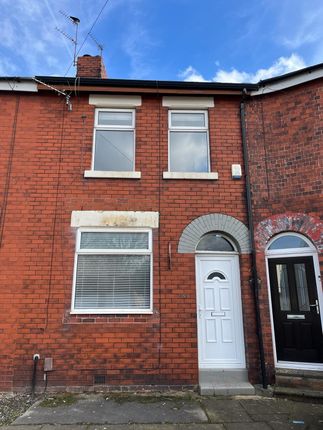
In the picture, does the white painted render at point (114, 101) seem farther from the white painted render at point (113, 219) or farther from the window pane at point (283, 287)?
the window pane at point (283, 287)

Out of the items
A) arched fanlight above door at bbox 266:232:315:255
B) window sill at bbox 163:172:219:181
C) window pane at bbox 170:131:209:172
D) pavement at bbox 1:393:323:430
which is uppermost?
window pane at bbox 170:131:209:172

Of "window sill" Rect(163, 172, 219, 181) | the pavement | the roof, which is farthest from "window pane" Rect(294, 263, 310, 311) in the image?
the roof

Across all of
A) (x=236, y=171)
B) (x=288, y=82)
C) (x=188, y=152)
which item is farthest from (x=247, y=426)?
(x=288, y=82)

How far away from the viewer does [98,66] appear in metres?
8.30

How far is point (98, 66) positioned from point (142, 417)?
752 centimetres

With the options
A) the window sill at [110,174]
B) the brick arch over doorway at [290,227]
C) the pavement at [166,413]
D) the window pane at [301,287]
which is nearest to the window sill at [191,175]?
the window sill at [110,174]

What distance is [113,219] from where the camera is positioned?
22.6ft

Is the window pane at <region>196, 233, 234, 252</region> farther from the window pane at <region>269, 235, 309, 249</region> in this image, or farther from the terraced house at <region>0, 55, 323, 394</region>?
the window pane at <region>269, 235, 309, 249</region>

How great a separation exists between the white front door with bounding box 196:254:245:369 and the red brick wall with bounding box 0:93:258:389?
0.21 metres

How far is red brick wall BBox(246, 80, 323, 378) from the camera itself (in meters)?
6.68

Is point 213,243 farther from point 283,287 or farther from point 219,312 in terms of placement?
point 283,287

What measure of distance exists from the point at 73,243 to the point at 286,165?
4.66m

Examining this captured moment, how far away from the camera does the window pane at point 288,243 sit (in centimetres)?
672

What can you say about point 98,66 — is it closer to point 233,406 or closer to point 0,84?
point 0,84
